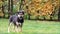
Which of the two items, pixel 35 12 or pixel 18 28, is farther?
pixel 35 12

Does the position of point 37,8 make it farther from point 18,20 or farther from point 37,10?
point 18,20

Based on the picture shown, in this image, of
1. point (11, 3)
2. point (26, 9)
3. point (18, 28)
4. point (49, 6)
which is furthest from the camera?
point (11, 3)

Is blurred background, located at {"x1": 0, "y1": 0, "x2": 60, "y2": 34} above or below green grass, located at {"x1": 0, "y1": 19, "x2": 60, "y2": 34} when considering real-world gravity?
above

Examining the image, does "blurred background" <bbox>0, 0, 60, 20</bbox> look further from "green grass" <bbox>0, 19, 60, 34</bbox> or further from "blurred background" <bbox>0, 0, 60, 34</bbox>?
"green grass" <bbox>0, 19, 60, 34</bbox>

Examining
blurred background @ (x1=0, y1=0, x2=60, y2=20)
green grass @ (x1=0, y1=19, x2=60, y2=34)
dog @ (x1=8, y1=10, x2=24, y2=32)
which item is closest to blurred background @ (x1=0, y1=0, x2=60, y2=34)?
blurred background @ (x1=0, y1=0, x2=60, y2=20)

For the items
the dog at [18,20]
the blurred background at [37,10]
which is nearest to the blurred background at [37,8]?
the blurred background at [37,10]

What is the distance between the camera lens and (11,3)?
88.3ft

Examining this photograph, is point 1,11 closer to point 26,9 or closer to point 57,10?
point 26,9

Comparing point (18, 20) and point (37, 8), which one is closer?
point (18, 20)

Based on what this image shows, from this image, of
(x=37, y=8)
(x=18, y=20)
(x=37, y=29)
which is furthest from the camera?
(x=37, y=8)

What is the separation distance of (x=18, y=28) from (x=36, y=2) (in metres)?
12.0

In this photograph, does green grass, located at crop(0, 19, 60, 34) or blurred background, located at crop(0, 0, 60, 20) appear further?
blurred background, located at crop(0, 0, 60, 20)

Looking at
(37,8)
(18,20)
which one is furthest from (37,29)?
(37,8)

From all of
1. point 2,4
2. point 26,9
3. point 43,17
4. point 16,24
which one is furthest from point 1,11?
point 16,24
